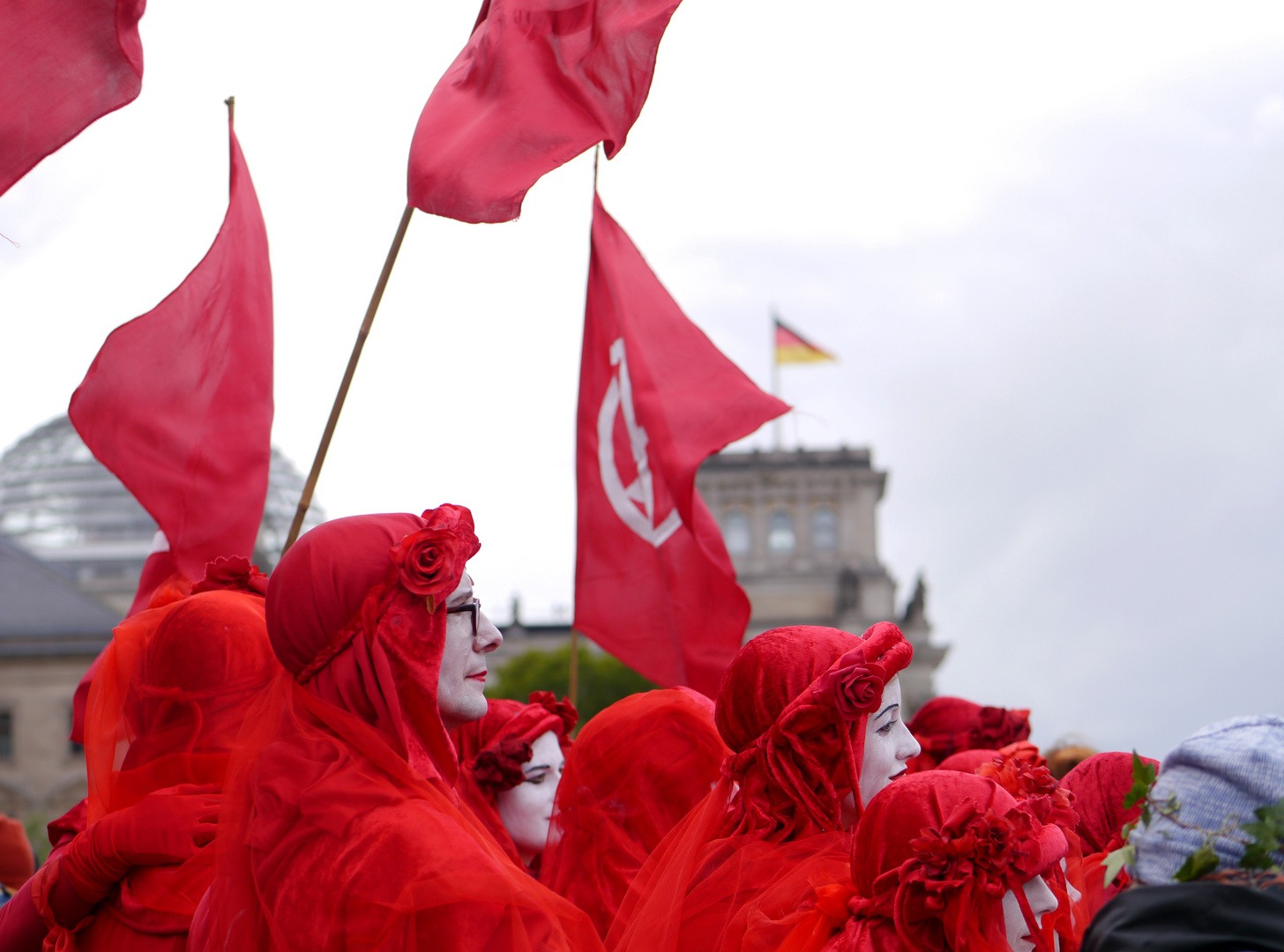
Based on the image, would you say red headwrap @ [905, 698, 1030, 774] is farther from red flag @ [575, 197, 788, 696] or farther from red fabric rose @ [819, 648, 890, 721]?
red fabric rose @ [819, 648, 890, 721]

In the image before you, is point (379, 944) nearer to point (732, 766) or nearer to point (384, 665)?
point (384, 665)

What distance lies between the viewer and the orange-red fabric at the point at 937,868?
8.30 feet

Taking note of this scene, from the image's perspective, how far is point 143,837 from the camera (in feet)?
11.1

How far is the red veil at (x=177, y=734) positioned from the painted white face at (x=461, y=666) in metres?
0.96

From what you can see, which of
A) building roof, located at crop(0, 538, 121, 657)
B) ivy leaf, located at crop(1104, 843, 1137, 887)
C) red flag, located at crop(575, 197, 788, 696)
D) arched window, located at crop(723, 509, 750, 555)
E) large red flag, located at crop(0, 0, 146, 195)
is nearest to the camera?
ivy leaf, located at crop(1104, 843, 1137, 887)

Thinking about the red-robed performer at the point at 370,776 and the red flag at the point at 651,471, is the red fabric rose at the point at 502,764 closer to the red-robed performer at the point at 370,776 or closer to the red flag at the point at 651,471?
the red flag at the point at 651,471

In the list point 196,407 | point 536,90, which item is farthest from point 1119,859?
point 196,407

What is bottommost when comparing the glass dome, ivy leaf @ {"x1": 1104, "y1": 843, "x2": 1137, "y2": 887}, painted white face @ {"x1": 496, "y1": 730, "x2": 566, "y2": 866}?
the glass dome

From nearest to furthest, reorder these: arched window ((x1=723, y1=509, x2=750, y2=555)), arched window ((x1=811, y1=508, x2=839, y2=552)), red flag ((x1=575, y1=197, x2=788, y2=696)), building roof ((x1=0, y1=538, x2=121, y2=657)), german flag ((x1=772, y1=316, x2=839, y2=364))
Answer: red flag ((x1=575, y1=197, x2=788, y2=696))
building roof ((x1=0, y1=538, x2=121, y2=657))
german flag ((x1=772, y1=316, x2=839, y2=364))
arched window ((x1=811, y1=508, x2=839, y2=552))
arched window ((x1=723, y1=509, x2=750, y2=555))

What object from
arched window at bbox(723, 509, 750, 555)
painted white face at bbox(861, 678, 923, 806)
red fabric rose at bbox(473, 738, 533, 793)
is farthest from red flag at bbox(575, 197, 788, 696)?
arched window at bbox(723, 509, 750, 555)

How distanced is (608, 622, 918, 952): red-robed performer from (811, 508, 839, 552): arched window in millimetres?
71923

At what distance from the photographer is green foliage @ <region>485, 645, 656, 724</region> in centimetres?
4484

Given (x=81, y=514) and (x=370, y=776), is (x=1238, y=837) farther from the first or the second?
(x=81, y=514)

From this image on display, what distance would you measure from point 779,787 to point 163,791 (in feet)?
4.95
